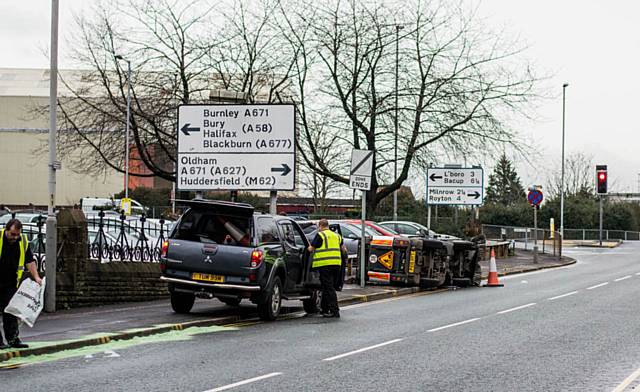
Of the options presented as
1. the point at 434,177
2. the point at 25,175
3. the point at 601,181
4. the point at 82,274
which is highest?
the point at 25,175

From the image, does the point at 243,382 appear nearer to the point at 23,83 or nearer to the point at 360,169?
the point at 360,169

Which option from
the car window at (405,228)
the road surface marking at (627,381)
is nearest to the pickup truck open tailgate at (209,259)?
the road surface marking at (627,381)

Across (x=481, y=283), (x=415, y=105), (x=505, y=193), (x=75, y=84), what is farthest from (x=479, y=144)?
(x=505, y=193)

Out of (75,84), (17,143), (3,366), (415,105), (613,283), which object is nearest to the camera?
(3,366)

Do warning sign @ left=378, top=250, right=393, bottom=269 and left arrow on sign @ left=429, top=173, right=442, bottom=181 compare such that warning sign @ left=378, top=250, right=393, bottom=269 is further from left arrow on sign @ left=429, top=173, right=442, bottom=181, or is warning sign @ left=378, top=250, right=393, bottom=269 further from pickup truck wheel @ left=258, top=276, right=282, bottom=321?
pickup truck wheel @ left=258, top=276, right=282, bottom=321

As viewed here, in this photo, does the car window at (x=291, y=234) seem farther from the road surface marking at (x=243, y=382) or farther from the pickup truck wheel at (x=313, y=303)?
the road surface marking at (x=243, y=382)

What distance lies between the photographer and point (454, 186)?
104 feet

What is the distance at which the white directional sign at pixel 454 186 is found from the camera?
104 feet

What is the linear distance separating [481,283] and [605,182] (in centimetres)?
2541

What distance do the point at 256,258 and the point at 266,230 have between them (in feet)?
2.98

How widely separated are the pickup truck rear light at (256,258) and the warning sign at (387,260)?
29.3 ft

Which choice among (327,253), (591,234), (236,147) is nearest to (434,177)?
(236,147)

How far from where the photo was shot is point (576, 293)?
23.3 m

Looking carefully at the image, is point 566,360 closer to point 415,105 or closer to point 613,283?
point 613,283
